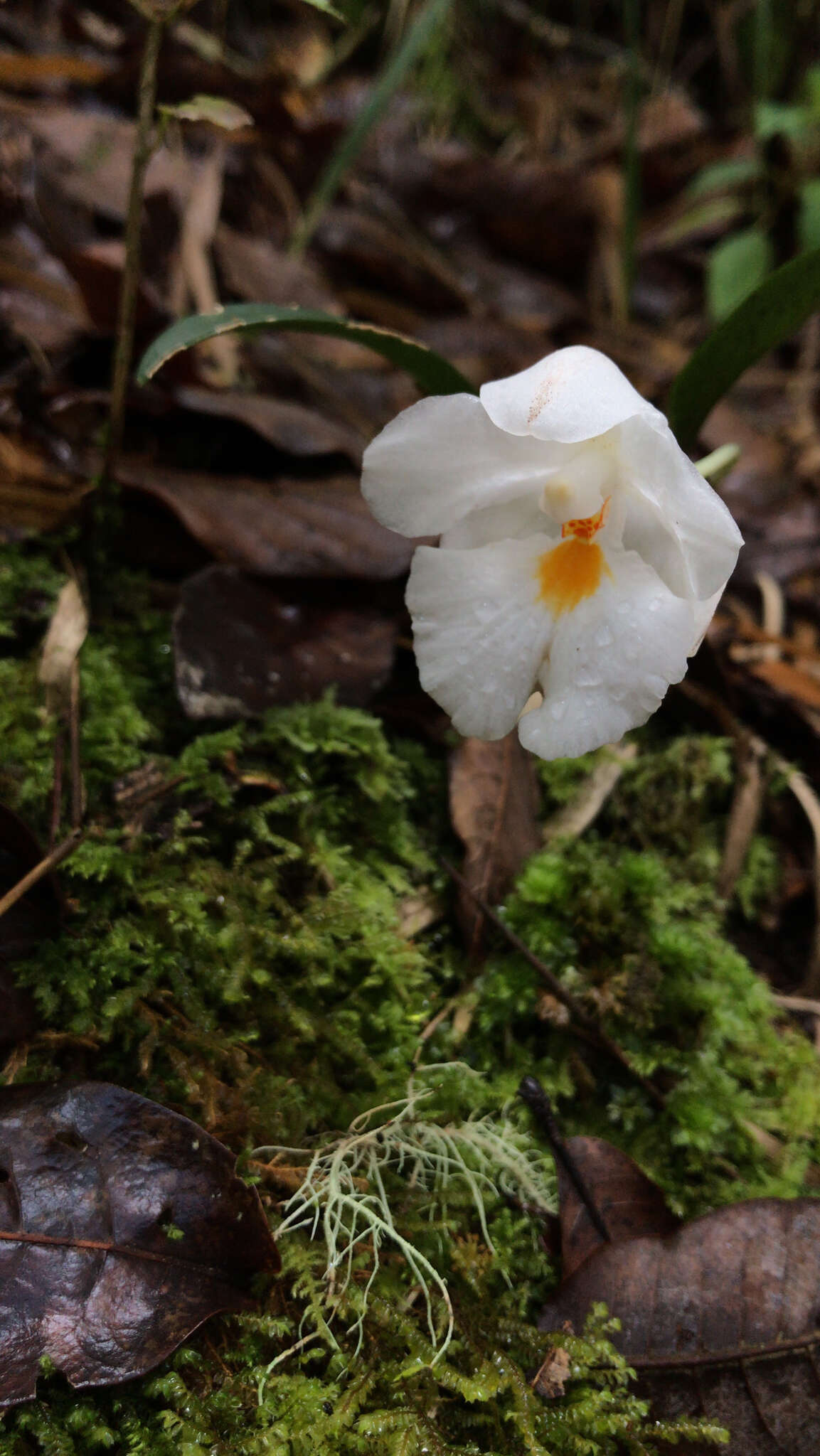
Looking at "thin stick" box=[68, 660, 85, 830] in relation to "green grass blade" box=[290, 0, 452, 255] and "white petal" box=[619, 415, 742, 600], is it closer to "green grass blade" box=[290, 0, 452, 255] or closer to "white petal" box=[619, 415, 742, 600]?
"white petal" box=[619, 415, 742, 600]

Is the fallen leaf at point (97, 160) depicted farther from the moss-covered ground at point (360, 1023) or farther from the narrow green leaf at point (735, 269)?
the narrow green leaf at point (735, 269)

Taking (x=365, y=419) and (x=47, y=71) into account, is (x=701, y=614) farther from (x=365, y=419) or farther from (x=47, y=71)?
(x=47, y=71)

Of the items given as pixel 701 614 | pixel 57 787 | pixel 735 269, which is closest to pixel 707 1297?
pixel 701 614

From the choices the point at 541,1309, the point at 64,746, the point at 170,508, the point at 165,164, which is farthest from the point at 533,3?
the point at 541,1309

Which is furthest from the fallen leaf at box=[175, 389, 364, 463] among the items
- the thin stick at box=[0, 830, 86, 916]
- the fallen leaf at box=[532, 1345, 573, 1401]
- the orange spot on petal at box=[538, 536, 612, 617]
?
the fallen leaf at box=[532, 1345, 573, 1401]

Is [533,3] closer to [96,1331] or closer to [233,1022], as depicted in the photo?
[233,1022]
